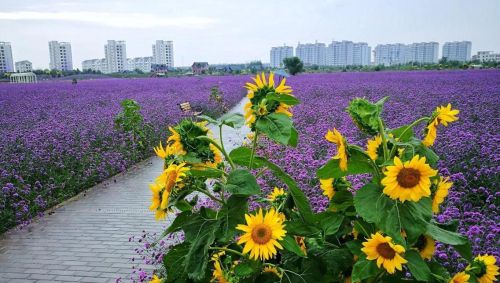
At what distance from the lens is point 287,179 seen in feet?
4.93

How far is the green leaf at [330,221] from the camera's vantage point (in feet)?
5.04

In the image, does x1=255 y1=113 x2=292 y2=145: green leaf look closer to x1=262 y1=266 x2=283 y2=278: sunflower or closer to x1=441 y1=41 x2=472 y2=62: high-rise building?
x1=262 y1=266 x2=283 y2=278: sunflower

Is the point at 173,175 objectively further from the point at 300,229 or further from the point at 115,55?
the point at 115,55

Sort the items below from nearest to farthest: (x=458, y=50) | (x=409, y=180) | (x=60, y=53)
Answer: (x=409, y=180)
(x=458, y=50)
(x=60, y=53)

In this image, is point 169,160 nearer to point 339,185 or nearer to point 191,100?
point 339,185

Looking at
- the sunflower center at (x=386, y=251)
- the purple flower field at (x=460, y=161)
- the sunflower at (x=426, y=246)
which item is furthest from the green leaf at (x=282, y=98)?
the purple flower field at (x=460, y=161)

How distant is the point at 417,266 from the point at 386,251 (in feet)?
0.37

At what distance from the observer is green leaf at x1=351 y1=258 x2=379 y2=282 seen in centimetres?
138

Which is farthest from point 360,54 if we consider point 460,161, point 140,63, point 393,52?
point 460,161

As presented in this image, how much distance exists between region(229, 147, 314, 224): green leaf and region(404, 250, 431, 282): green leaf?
36 cm

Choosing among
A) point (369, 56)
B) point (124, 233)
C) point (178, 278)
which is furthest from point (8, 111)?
point (369, 56)

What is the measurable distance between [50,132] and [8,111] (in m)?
7.07

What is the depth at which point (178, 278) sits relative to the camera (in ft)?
5.26

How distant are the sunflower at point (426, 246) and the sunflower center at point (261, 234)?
589 mm
